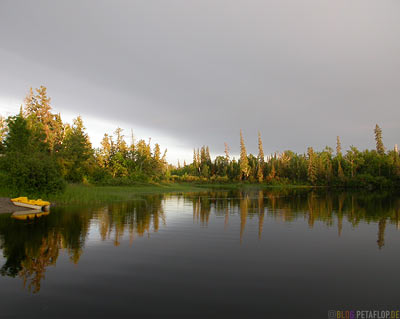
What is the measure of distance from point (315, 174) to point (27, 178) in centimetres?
10152

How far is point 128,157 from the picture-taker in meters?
81.2

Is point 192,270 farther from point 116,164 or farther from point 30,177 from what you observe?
point 116,164

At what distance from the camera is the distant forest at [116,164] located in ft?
108

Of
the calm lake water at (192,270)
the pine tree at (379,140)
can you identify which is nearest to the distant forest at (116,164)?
the pine tree at (379,140)

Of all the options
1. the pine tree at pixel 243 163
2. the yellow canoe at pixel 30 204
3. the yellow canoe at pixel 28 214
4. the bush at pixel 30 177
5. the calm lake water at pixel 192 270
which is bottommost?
the calm lake water at pixel 192 270

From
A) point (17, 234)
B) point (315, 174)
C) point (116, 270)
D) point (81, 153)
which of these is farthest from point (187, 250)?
point (315, 174)

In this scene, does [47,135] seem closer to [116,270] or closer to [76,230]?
[76,230]

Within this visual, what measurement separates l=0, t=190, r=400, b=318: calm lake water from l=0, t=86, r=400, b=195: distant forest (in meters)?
13.1

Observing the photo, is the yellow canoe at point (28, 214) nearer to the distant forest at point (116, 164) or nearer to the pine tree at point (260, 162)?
the distant forest at point (116, 164)

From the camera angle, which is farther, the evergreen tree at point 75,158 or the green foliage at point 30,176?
the evergreen tree at point 75,158

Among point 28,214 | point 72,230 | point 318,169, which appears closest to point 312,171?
point 318,169

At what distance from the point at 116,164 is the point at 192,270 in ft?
207

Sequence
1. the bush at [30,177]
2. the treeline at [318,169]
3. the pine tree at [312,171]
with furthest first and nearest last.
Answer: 1. the pine tree at [312,171]
2. the treeline at [318,169]
3. the bush at [30,177]

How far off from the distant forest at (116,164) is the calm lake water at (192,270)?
13055 millimetres
